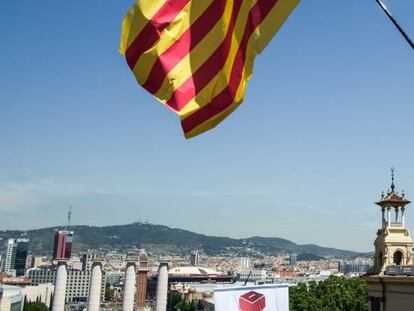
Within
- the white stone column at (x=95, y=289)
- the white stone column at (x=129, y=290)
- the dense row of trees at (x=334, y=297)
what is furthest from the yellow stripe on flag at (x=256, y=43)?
the white stone column at (x=129, y=290)

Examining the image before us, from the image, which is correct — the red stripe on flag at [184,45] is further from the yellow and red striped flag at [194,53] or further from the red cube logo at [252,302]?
the red cube logo at [252,302]

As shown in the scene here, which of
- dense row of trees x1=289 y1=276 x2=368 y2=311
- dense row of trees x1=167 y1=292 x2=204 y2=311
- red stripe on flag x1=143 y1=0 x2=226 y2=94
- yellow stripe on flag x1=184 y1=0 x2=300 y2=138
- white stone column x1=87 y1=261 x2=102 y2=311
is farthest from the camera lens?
dense row of trees x1=167 y1=292 x2=204 y2=311

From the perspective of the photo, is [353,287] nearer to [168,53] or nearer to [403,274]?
[403,274]

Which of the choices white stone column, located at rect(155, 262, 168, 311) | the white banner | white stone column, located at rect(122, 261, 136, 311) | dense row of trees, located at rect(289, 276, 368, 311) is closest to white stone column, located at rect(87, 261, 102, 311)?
white stone column, located at rect(122, 261, 136, 311)

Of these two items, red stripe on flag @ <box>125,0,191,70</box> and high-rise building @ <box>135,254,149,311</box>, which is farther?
high-rise building @ <box>135,254,149,311</box>

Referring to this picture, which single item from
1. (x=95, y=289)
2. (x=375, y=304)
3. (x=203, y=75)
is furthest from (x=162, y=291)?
(x=203, y=75)

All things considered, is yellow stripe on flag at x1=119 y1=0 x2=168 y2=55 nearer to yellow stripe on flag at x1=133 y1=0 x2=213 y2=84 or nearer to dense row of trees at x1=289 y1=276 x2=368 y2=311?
yellow stripe on flag at x1=133 y1=0 x2=213 y2=84

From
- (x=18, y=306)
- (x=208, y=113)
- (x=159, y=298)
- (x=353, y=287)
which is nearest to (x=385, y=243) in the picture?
(x=353, y=287)
